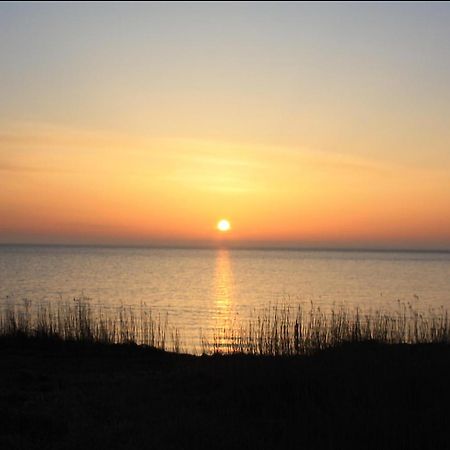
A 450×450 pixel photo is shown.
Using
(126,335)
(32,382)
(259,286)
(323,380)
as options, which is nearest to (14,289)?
(259,286)

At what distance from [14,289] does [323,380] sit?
133 feet

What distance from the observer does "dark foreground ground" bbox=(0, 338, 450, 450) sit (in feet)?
28.5

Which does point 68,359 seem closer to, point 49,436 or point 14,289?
point 49,436

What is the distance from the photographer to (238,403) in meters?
10.6

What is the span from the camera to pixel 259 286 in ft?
204

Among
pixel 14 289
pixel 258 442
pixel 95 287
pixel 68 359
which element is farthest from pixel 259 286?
pixel 258 442

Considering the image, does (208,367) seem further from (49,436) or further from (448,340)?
(448,340)

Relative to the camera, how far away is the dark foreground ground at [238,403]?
868 centimetres

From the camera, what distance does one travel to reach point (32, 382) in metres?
12.8

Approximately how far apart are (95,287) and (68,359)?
37.7m

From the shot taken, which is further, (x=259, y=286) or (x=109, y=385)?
(x=259, y=286)

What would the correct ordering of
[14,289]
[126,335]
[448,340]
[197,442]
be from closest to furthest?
[197,442]
[448,340]
[126,335]
[14,289]

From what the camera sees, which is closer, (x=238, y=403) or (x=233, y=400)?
(x=238, y=403)

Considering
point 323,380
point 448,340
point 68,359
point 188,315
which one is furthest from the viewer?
point 188,315
